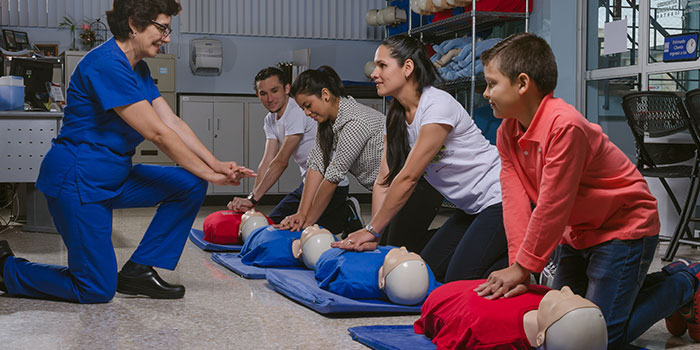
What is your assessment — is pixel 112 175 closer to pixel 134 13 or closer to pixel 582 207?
pixel 134 13

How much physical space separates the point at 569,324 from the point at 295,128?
2516mm

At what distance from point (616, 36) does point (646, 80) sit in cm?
42

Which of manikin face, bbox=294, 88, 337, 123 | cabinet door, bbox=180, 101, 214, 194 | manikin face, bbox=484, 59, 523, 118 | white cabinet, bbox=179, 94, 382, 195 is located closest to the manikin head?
manikin face, bbox=484, 59, 523, 118

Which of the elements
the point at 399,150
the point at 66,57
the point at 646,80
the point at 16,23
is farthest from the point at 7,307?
the point at 16,23

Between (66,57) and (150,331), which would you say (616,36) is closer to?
(150,331)

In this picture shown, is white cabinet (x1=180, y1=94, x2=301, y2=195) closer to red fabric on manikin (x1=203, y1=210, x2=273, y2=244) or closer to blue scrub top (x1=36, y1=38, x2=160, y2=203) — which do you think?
red fabric on manikin (x1=203, y1=210, x2=273, y2=244)

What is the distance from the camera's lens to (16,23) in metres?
6.84

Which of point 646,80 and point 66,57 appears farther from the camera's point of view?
point 66,57

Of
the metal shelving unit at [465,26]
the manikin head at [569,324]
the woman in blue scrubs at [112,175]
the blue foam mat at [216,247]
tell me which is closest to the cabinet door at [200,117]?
the metal shelving unit at [465,26]

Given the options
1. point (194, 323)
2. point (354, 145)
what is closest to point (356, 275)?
point (194, 323)

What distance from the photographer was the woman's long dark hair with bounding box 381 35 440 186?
270 centimetres

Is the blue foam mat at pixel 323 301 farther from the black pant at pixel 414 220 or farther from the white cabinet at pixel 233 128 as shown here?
the white cabinet at pixel 233 128

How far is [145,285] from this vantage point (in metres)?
2.68

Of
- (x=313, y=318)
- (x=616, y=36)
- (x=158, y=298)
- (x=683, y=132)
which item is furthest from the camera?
(x=616, y=36)
